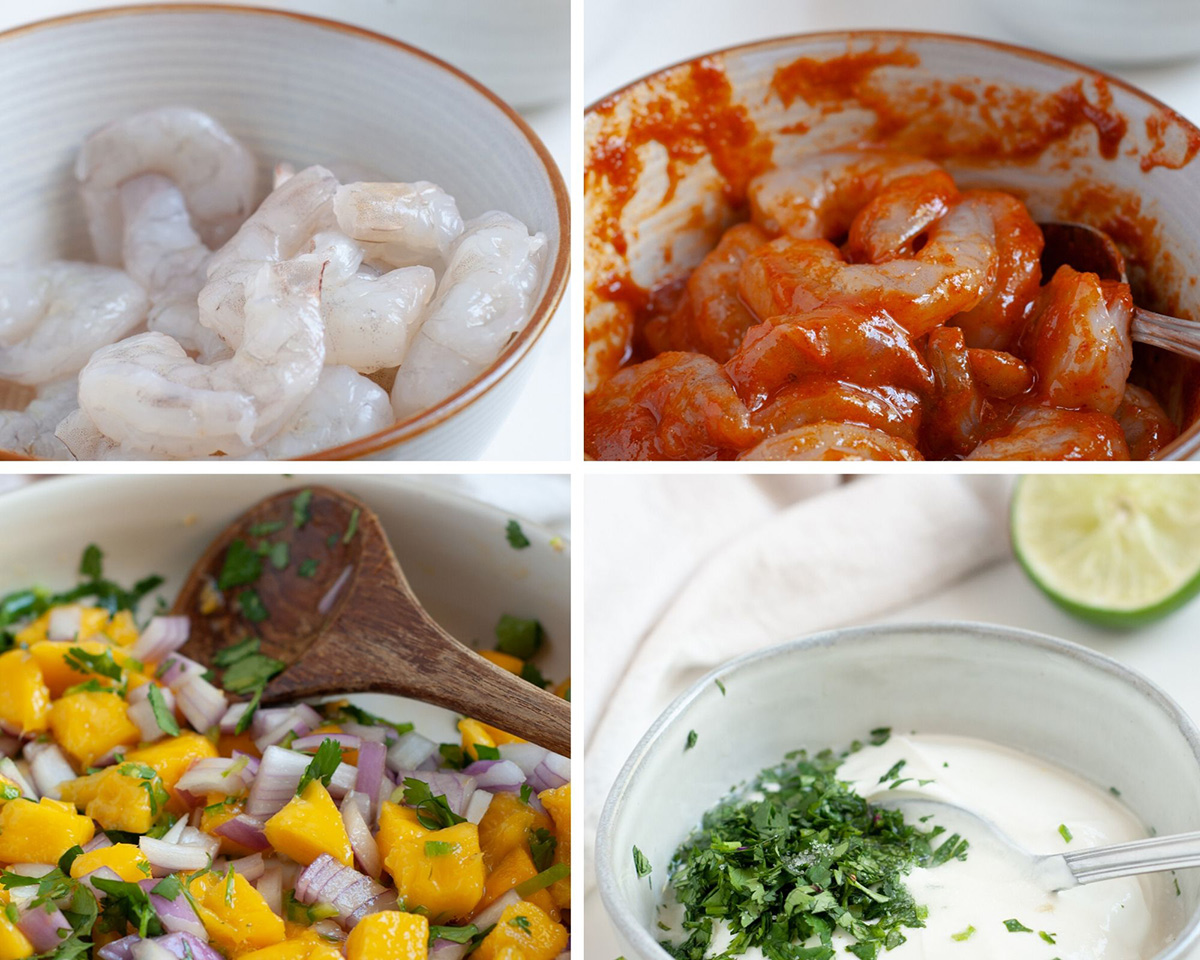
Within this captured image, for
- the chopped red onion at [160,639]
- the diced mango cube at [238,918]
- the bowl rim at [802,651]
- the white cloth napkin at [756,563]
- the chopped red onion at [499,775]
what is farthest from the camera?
the white cloth napkin at [756,563]

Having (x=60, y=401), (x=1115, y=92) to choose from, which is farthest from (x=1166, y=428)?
(x=60, y=401)

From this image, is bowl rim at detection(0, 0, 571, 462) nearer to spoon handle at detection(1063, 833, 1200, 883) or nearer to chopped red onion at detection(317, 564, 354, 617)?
chopped red onion at detection(317, 564, 354, 617)

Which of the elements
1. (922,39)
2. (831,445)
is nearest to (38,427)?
(831,445)

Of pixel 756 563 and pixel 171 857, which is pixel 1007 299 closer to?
pixel 756 563

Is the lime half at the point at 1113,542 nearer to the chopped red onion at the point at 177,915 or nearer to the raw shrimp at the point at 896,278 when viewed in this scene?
the raw shrimp at the point at 896,278

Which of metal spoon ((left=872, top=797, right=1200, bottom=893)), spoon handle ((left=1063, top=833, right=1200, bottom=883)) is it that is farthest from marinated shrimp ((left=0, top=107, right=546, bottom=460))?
spoon handle ((left=1063, top=833, right=1200, bottom=883))

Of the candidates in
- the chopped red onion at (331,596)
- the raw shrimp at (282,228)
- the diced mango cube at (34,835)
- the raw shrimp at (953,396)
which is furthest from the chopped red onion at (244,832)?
the raw shrimp at (953,396)
